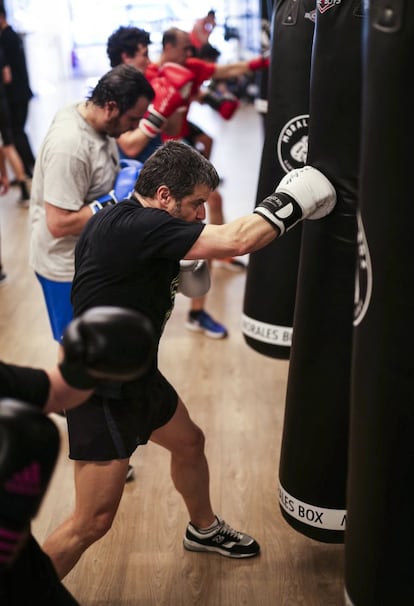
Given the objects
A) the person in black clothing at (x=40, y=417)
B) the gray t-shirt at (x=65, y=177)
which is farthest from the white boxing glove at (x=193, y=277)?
the person in black clothing at (x=40, y=417)

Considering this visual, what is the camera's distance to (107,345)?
1.34m

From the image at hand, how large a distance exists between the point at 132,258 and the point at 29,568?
712mm

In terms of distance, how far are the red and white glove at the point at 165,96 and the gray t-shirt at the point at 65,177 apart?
0.55 metres

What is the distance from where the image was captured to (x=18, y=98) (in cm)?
645

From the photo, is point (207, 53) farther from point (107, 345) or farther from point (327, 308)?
point (107, 345)

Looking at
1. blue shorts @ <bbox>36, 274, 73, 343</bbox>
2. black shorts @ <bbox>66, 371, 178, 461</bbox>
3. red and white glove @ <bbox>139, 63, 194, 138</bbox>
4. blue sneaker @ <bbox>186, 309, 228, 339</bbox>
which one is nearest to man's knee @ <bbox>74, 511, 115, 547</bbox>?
black shorts @ <bbox>66, 371, 178, 461</bbox>

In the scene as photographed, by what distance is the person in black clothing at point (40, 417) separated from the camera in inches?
47.9

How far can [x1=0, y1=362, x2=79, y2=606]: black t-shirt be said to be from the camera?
53.6 inches

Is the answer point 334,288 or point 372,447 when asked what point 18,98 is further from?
point 372,447

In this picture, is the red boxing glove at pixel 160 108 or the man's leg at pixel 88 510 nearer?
the man's leg at pixel 88 510

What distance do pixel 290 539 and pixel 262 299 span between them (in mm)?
844

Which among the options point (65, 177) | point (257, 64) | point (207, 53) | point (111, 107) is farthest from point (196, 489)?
point (207, 53)

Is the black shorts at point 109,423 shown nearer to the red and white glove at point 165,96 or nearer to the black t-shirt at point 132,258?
the black t-shirt at point 132,258

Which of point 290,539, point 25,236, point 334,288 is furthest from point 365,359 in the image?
point 25,236
